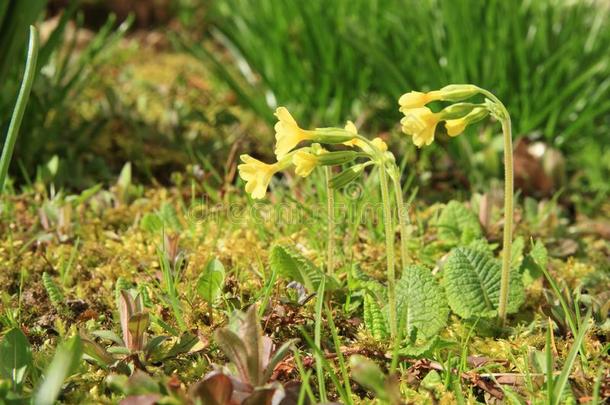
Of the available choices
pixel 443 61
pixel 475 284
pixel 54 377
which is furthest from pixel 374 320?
pixel 443 61

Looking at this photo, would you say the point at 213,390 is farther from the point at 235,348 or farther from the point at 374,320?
the point at 374,320

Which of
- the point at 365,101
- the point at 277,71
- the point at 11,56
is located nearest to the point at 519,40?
the point at 365,101

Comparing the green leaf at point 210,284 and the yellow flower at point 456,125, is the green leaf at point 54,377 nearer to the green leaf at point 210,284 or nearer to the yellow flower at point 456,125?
the green leaf at point 210,284

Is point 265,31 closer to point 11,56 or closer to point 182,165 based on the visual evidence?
point 182,165

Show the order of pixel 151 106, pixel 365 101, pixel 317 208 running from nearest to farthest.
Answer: pixel 317 208 < pixel 365 101 < pixel 151 106

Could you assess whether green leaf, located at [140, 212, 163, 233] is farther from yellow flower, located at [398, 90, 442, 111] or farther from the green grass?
the green grass

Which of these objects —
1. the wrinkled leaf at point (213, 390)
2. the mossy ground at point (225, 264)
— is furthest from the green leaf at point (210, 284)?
the wrinkled leaf at point (213, 390)
